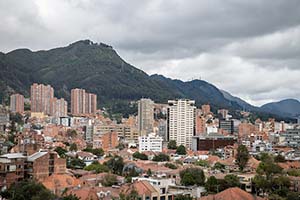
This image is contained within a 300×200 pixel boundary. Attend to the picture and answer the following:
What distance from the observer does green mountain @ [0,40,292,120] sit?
86125mm

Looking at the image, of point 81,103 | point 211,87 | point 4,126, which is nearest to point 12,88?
point 81,103

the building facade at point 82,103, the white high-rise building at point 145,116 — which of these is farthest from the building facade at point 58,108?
the white high-rise building at point 145,116

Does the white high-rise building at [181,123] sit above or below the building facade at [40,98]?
below

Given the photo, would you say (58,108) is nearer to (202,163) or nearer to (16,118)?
(16,118)

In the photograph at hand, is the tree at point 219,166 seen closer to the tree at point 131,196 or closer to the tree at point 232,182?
the tree at point 232,182

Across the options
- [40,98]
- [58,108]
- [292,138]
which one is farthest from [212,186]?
[58,108]

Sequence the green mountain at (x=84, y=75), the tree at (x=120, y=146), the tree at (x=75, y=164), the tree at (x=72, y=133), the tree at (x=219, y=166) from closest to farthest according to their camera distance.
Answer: the tree at (x=75, y=164), the tree at (x=219, y=166), the tree at (x=120, y=146), the tree at (x=72, y=133), the green mountain at (x=84, y=75)

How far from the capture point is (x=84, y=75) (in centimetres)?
9981

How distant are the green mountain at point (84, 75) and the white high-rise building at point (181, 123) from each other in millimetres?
26889

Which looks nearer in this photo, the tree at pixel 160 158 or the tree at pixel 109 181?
the tree at pixel 109 181

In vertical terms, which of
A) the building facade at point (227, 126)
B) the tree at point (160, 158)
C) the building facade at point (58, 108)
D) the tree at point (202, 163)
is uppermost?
the building facade at point (58, 108)

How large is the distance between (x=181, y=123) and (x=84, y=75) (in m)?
51.7

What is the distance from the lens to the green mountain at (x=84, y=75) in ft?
283

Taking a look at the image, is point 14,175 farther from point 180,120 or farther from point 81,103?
point 81,103
